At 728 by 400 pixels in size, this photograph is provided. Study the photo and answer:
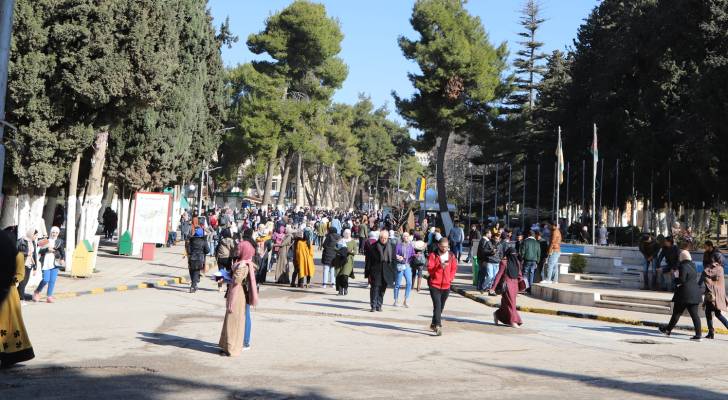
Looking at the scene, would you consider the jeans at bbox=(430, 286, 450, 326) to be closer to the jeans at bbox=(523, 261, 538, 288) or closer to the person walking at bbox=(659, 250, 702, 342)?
the person walking at bbox=(659, 250, 702, 342)

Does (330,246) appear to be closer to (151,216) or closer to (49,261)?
(49,261)

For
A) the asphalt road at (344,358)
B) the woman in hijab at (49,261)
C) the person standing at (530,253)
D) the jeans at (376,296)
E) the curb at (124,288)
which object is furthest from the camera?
the person standing at (530,253)

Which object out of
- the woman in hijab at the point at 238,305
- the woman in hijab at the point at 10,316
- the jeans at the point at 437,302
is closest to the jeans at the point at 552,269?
the jeans at the point at 437,302

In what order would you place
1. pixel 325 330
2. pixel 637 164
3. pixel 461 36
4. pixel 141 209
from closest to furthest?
pixel 325 330 → pixel 141 209 → pixel 637 164 → pixel 461 36

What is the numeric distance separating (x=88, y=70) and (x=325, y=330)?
34.6 ft

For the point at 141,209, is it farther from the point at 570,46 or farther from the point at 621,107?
the point at 570,46

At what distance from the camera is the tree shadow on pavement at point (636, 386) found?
9.41 metres

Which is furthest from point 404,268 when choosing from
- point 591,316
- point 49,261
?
point 49,261

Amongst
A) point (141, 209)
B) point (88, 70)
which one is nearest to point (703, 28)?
point (141, 209)

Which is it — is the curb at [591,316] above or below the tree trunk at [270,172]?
below

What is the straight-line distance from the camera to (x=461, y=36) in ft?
175

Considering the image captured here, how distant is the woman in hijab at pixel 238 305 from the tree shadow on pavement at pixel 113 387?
149cm

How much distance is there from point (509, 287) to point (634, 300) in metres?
6.15

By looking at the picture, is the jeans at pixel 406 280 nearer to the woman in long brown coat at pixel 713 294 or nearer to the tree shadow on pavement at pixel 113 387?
the woman in long brown coat at pixel 713 294
